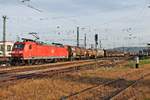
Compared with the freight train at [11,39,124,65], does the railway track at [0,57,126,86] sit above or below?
below

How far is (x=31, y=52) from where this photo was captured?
1795 inches

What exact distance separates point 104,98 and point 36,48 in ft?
111

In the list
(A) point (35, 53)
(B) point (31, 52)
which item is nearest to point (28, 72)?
(B) point (31, 52)

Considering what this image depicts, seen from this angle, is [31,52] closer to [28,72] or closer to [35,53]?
[35,53]

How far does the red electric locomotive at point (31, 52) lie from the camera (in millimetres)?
44281

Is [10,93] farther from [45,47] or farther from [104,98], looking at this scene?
[45,47]

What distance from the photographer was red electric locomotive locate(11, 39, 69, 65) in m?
44.3

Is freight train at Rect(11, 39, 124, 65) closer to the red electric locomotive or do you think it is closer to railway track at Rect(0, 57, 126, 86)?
the red electric locomotive

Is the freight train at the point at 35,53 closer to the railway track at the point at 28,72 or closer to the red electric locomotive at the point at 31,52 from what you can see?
the red electric locomotive at the point at 31,52

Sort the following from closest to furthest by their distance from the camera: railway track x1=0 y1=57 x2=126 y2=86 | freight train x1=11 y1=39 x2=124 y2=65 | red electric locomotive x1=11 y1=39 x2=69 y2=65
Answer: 1. railway track x1=0 y1=57 x2=126 y2=86
2. red electric locomotive x1=11 y1=39 x2=69 y2=65
3. freight train x1=11 y1=39 x2=124 y2=65

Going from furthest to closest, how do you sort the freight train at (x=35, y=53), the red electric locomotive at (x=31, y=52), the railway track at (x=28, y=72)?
the freight train at (x=35, y=53) < the red electric locomotive at (x=31, y=52) < the railway track at (x=28, y=72)

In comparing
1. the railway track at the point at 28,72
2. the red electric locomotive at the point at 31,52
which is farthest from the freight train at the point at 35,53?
the railway track at the point at 28,72

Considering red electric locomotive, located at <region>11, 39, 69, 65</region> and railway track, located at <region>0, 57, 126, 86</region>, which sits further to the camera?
red electric locomotive, located at <region>11, 39, 69, 65</region>

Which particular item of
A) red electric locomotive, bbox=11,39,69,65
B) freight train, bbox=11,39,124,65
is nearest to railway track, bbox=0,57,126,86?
red electric locomotive, bbox=11,39,69,65
